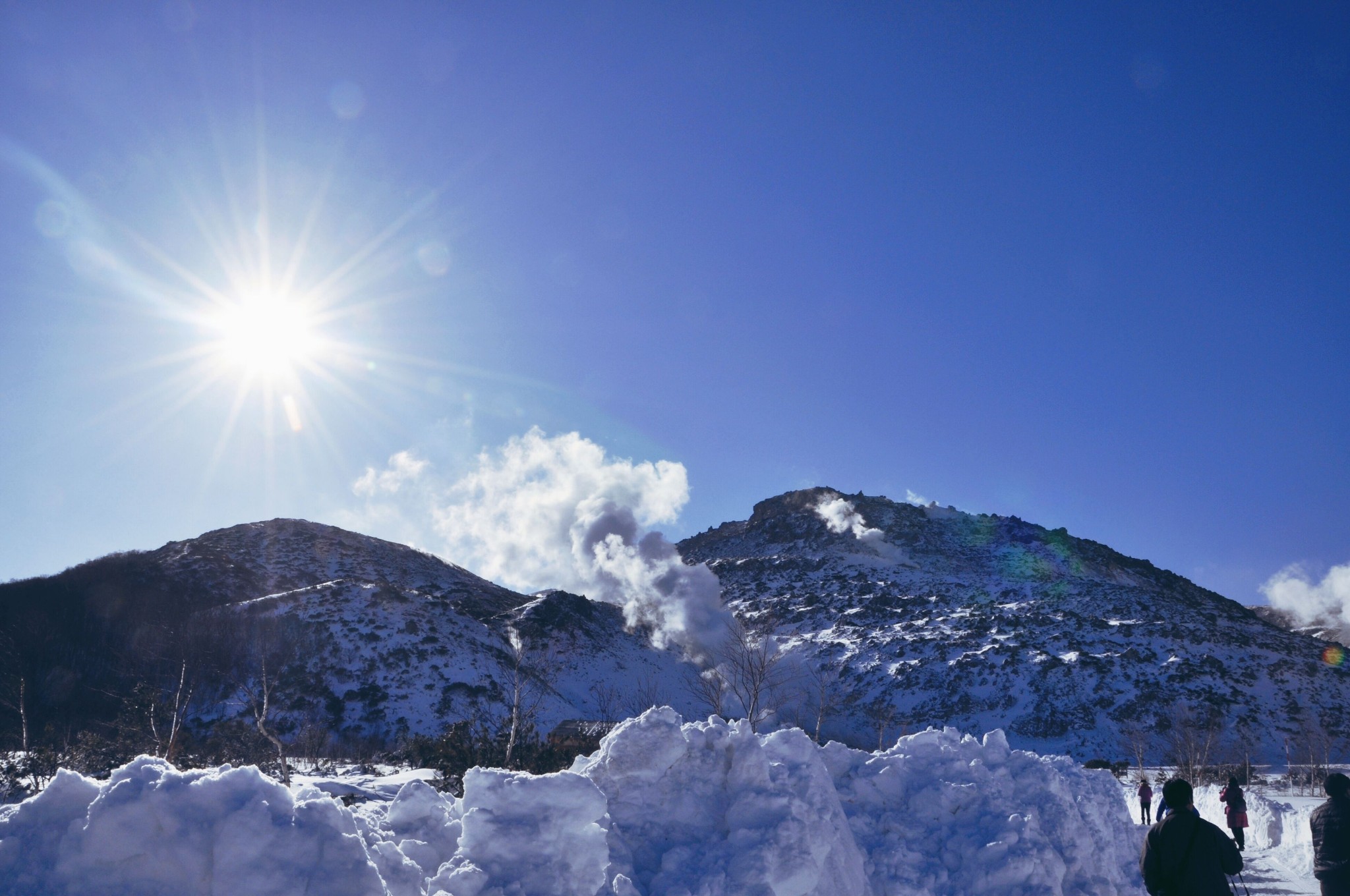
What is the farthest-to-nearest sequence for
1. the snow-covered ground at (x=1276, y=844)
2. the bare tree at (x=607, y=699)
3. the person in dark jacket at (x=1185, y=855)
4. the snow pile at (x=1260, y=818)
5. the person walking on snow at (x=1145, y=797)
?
1. the bare tree at (x=607, y=699)
2. the person walking on snow at (x=1145, y=797)
3. the snow pile at (x=1260, y=818)
4. the snow-covered ground at (x=1276, y=844)
5. the person in dark jacket at (x=1185, y=855)

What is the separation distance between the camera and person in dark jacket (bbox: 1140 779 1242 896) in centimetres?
447

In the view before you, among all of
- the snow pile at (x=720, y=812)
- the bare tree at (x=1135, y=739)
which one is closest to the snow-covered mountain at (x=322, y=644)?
the snow pile at (x=720, y=812)

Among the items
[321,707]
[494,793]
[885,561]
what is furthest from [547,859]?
[885,561]

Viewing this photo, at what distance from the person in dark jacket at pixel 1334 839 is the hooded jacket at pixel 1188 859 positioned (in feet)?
4.63

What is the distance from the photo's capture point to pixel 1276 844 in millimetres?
14805

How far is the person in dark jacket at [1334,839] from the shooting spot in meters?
5.23

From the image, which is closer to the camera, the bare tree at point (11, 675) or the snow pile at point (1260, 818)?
the snow pile at point (1260, 818)

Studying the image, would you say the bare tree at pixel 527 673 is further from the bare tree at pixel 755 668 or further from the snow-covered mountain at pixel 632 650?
the bare tree at pixel 755 668

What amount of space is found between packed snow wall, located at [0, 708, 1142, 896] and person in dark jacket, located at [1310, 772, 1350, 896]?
106 inches

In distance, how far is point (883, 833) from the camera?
7.95 m

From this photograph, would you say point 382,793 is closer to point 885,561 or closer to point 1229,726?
point 1229,726

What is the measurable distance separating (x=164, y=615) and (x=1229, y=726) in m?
65.9

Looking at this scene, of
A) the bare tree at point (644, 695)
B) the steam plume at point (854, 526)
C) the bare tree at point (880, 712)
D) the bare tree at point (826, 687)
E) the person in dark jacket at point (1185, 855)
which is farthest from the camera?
the steam plume at point (854, 526)

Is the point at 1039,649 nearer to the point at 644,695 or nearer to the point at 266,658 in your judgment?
the point at 644,695
